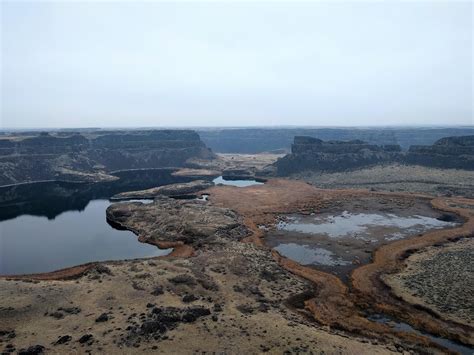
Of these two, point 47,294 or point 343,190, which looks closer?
point 47,294

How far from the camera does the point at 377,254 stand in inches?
2136

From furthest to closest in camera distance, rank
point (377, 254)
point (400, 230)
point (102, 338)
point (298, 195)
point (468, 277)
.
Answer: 1. point (298, 195)
2. point (400, 230)
3. point (377, 254)
4. point (468, 277)
5. point (102, 338)

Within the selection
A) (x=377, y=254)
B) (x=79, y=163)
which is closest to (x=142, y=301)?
(x=377, y=254)

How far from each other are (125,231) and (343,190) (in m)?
60.7

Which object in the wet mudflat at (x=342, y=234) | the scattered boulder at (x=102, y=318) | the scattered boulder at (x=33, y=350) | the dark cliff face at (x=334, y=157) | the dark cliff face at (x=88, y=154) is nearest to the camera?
the scattered boulder at (x=33, y=350)

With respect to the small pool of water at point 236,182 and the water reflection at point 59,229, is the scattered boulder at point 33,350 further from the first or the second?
the small pool of water at point 236,182

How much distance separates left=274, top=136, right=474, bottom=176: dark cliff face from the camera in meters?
127

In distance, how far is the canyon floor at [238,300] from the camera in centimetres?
3083

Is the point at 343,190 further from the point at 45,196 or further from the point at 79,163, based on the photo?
the point at 79,163

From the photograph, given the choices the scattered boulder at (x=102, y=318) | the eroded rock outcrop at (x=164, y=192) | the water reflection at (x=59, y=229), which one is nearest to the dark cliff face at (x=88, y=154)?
the water reflection at (x=59, y=229)

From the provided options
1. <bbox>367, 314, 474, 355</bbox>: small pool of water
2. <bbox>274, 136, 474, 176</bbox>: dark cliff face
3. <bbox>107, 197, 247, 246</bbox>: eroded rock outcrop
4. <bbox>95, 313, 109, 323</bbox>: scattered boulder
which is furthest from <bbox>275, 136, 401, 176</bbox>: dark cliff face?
<bbox>95, 313, 109, 323</bbox>: scattered boulder

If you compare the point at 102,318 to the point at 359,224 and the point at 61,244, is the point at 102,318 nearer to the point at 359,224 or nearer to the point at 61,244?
the point at 61,244

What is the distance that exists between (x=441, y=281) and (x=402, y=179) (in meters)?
76.7

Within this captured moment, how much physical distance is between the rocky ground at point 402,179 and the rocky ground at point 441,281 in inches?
1914
